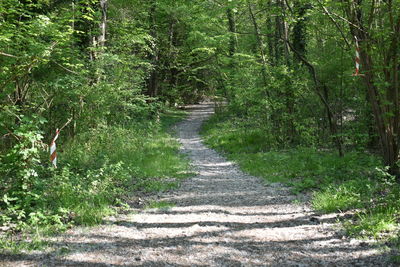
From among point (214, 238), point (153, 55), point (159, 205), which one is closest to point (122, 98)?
point (159, 205)

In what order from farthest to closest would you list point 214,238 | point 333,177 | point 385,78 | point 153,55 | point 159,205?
1. point 153,55
2. point 333,177
3. point 385,78
4. point 159,205
5. point 214,238

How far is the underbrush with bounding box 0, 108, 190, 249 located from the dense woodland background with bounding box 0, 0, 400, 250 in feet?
0.11

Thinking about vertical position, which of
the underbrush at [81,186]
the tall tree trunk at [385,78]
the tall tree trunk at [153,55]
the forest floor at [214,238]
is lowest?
the forest floor at [214,238]

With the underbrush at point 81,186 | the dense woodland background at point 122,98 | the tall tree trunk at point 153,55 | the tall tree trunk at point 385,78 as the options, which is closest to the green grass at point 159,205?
the underbrush at point 81,186

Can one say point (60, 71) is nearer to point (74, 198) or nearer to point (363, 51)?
point (74, 198)

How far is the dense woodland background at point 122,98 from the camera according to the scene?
621 cm

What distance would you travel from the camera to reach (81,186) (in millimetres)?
6695

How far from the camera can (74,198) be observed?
612 centimetres

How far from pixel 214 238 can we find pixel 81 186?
2.91 meters

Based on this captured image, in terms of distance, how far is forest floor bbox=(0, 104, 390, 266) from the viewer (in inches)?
172

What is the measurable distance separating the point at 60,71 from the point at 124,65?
3797mm

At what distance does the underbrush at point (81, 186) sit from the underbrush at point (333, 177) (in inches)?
108

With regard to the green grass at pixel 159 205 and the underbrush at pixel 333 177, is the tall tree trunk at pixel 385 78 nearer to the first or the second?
the underbrush at pixel 333 177

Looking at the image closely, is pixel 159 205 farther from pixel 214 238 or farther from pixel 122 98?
pixel 122 98
